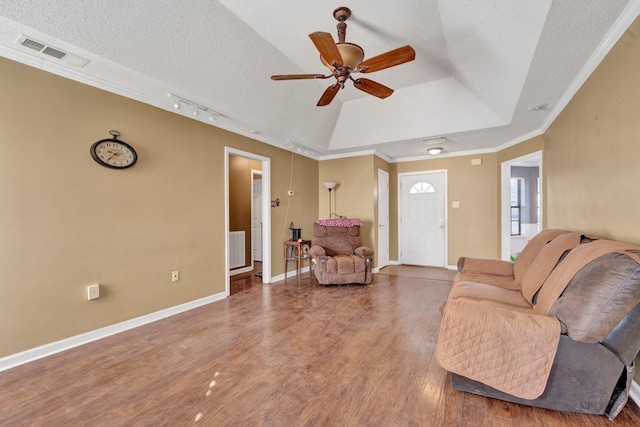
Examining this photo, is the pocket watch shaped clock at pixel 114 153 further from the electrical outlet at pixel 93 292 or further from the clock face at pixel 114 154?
the electrical outlet at pixel 93 292

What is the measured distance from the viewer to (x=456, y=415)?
1556 mm

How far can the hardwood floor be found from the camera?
5.09ft

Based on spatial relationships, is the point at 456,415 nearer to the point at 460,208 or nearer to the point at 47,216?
the point at 47,216

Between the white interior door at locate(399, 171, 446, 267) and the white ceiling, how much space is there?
1897mm

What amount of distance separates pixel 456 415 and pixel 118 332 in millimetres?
2955

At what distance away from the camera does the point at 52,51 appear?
215 cm

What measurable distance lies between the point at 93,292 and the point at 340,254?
3287 millimetres

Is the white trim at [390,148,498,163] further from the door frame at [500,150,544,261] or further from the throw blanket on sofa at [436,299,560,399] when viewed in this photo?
the throw blanket on sofa at [436,299,560,399]

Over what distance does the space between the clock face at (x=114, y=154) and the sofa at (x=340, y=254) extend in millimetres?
2745

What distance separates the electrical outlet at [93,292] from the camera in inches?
97.8

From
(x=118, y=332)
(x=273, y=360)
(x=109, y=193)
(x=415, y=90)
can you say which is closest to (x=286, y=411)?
(x=273, y=360)

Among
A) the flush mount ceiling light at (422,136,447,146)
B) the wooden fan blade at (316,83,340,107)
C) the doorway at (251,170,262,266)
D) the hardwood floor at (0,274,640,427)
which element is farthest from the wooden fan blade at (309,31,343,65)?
the doorway at (251,170,262,266)

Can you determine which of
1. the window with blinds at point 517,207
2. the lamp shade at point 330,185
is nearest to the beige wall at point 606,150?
the lamp shade at point 330,185

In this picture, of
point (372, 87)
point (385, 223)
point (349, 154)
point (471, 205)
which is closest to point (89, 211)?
point (372, 87)
